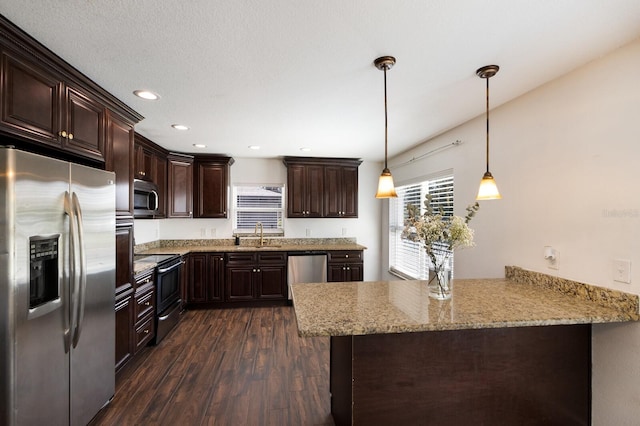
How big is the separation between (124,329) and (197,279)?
1741 millimetres

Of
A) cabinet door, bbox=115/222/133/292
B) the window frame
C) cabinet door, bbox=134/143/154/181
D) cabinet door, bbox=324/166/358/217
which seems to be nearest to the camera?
cabinet door, bbox=115/222/133/292

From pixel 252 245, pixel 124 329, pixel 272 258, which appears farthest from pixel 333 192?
pixel 124 329

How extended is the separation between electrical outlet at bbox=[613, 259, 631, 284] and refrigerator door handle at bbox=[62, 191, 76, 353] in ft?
9.94

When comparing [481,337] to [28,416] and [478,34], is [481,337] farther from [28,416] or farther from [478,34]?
[28,416]

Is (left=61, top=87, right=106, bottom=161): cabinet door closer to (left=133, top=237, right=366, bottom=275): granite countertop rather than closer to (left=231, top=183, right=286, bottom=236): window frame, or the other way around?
(left=133, top=237, right=366, bottom=275): granite countertop

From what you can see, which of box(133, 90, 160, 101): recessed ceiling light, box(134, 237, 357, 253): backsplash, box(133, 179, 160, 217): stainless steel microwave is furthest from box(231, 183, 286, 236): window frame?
box(133, 90, 160, 101): recessed ceiling light

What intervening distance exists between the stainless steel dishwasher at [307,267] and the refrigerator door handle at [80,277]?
9.21 feet

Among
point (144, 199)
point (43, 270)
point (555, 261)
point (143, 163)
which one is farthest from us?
point (143, 163)

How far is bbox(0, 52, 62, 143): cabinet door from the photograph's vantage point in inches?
57.1

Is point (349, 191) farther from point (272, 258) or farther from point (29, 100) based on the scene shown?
point (29, 100)

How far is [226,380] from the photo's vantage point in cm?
247

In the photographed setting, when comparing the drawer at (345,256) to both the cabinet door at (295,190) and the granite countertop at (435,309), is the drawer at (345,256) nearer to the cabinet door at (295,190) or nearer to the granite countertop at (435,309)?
the cabinet door at (295,190)

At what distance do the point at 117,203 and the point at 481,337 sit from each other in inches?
108

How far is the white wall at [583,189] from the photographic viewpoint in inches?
60.0
